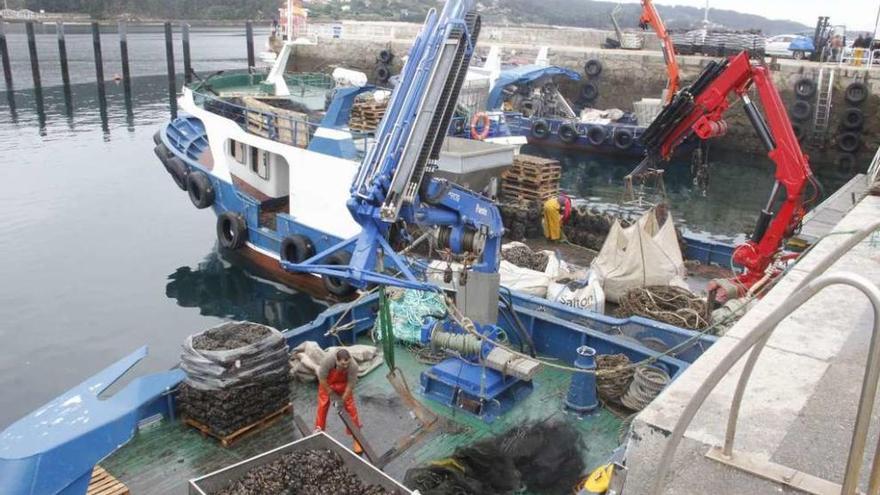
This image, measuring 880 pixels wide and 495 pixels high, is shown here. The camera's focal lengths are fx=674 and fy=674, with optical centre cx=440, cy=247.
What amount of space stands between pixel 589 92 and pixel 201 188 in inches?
960

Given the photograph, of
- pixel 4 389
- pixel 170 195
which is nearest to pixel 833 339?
pixel 4 389

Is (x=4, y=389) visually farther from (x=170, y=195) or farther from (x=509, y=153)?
(x=170, y=195)

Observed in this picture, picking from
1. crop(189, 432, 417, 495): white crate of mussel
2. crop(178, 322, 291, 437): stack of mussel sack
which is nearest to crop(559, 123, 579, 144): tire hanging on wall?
crop(178, 322, 291, 437): stack of mussel sack

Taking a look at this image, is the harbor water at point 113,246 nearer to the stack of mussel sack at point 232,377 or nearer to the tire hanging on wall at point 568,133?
the tire hanging on wall at point 568,133

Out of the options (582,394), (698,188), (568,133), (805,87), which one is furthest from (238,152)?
Result: (805,87)

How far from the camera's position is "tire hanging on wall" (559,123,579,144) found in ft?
90.2

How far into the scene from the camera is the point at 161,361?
1200 cm

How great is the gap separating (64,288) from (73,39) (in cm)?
6873

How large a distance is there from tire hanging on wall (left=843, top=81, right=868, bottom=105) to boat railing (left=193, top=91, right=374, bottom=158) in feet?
76.5

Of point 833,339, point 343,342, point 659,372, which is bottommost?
point 343,342

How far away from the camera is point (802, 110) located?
28.2m

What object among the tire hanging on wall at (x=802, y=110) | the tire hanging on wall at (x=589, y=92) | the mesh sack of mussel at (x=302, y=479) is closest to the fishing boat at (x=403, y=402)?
the mesh sack of mussel at (x=302, y=479)

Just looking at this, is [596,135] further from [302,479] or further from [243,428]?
[302,479]

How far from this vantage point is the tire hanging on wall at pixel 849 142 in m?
27.3
